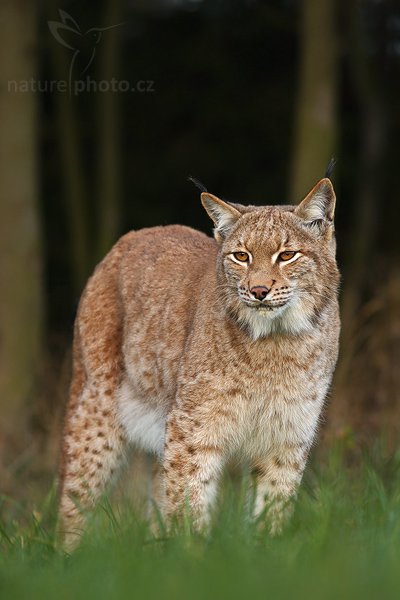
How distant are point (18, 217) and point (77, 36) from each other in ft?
17.6

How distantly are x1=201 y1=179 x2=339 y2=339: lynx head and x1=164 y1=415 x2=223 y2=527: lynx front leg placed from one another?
541 mm

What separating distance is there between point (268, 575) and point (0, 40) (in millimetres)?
8020

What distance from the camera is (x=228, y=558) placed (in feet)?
13.4

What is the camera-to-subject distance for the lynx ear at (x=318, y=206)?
18.1ft

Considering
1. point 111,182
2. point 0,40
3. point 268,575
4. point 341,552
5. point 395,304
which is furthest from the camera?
A: point 111,182

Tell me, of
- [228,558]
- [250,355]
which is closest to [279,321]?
[250,355]

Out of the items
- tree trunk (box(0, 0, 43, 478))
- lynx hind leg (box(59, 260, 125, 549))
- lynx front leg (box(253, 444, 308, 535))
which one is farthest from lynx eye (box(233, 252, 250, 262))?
tree trunk (box(0, 0, 43, 478))

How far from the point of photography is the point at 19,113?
11062 mm

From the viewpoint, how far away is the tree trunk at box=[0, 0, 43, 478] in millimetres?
10883

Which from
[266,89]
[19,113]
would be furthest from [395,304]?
[266,89]

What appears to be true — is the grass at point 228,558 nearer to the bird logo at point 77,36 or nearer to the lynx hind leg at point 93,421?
the lynx hind leg at point 93,421

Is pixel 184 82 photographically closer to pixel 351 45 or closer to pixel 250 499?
pixel 351 45

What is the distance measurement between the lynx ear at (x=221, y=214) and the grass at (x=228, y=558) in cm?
127

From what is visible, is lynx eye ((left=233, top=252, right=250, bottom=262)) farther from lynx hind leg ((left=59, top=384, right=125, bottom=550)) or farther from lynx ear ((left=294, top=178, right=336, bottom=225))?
lynx hind leg ((left=59, top=384, right=125, bottom=550))
